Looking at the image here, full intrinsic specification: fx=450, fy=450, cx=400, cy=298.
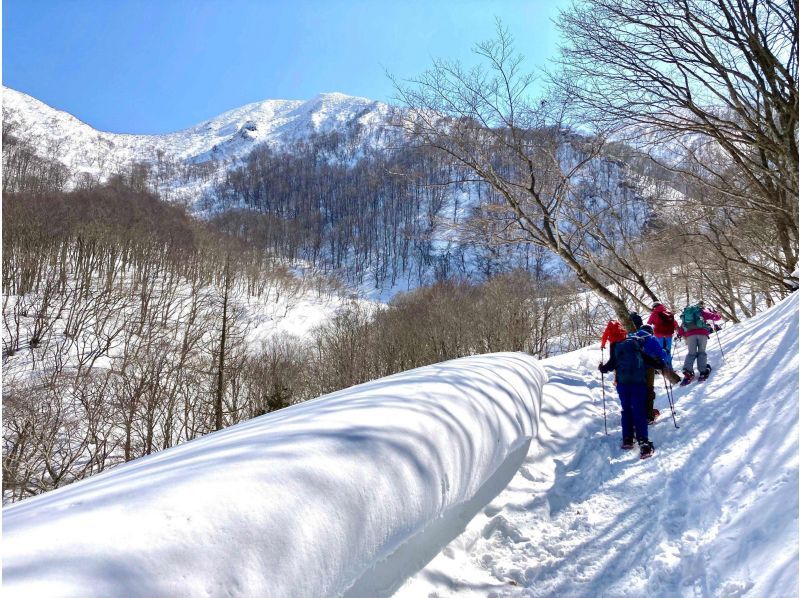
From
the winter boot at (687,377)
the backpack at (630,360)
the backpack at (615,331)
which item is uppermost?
the backpack at (615,331)

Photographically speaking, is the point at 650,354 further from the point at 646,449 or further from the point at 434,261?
the point at 434,261

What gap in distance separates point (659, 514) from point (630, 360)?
2233 mm

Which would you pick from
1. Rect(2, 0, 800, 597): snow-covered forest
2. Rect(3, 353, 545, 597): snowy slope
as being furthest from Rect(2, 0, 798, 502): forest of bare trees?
Rect(3, 353, 545, 597): snowy slope

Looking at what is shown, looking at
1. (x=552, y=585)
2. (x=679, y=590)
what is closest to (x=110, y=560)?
(x=552, y=585)

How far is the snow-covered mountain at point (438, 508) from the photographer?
5.73 ft

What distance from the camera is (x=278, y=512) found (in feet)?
6.70

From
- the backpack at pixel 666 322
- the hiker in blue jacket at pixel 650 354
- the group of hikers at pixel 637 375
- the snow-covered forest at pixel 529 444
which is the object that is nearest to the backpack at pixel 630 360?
the group of hikers at pixel 637 375

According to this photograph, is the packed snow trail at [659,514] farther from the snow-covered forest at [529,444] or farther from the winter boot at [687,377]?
the winter boot at [687,377]

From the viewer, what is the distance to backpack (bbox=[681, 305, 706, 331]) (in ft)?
25.3

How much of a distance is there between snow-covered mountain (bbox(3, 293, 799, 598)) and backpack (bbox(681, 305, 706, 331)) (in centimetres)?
242

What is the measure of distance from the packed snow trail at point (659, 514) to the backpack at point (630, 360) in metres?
0.74

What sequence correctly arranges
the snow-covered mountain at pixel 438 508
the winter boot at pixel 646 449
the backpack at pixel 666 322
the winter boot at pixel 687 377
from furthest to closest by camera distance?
1. the backpack at pixel 666 322
2. the winter boot at pixel 687 377
3. the winter boot at pixel 646 449
4. the snow-covered mountain at pixel 438 508

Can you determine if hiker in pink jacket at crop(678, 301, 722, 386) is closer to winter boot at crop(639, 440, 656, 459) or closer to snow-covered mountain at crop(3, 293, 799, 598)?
snow-covered mountain at crop(3, 293, 799, 598)

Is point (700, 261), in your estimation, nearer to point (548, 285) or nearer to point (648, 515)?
point (648, 515)
